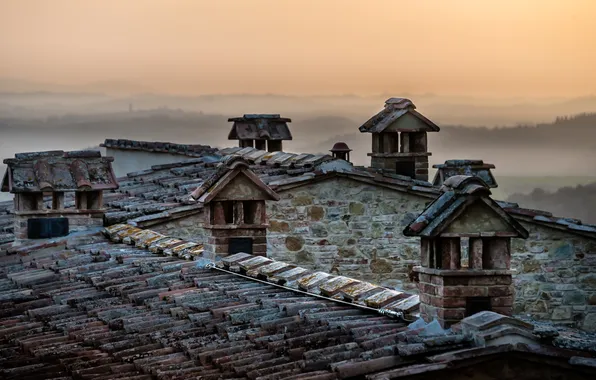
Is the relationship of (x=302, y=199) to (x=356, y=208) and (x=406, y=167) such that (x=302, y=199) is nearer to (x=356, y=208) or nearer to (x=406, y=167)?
(x=356, y=208)

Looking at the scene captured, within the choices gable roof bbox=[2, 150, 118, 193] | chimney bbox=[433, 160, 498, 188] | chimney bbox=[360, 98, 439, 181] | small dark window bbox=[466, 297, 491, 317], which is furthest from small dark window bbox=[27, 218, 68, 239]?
small dark window bbox=[466, 297, 491, 317]

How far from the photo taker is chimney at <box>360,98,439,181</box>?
85.2 ft

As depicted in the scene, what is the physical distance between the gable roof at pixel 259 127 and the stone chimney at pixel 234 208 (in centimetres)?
1337

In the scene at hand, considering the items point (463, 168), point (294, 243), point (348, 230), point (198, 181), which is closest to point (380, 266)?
→ point (348, 230)

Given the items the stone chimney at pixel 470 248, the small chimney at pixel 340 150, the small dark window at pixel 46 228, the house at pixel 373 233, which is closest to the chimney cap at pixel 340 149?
the small chimney at pixel 340 150

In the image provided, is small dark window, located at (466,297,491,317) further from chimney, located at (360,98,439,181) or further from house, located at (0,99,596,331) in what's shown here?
chimney, located at (360,98,439,181)

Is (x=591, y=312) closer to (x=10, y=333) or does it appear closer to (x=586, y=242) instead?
(x=586, y=242)

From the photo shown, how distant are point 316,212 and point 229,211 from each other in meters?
5.31

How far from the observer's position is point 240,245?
17.8m

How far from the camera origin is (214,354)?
456 inches

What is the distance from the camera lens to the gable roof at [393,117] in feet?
84.8

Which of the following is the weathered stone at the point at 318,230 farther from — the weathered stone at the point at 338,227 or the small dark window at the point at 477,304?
the small dark window at the point at 477,304

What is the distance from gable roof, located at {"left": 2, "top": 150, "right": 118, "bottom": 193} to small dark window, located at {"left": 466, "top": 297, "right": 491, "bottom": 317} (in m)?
10.3

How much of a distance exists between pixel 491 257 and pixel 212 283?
13.3 feet
